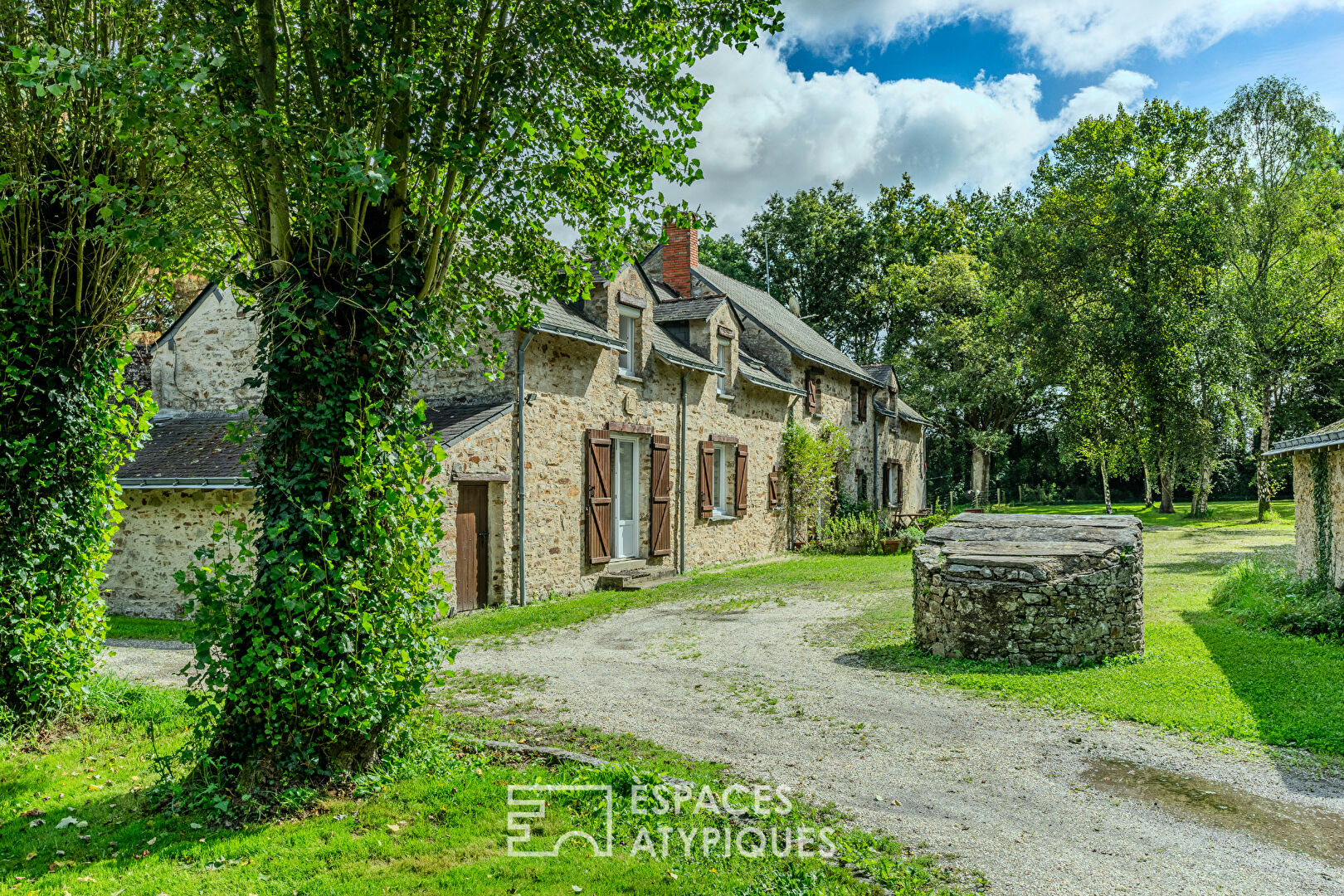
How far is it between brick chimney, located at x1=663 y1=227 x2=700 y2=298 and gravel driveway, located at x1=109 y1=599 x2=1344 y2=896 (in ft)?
46.0

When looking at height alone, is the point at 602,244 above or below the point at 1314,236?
below

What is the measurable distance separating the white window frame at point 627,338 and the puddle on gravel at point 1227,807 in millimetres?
11252

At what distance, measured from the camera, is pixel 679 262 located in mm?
22453

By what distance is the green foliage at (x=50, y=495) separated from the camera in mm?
6020

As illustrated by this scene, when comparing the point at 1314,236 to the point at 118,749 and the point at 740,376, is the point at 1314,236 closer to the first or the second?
the point at 740,376

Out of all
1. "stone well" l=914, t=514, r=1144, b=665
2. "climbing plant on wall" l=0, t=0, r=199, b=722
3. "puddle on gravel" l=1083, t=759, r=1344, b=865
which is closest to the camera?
"puddle on gravel" l=1083, t=759, r=1344, b=865

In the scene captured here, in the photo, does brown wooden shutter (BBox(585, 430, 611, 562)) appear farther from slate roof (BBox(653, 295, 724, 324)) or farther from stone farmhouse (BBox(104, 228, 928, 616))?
slate roof (BBox(653, 295, 724, 324))

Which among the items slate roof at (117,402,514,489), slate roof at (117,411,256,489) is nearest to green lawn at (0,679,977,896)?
slate roof at (117,402,514,489)

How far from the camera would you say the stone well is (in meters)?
8.38

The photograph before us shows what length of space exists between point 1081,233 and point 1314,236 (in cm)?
650

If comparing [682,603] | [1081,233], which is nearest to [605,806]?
[682,603]

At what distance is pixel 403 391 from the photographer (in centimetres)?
527

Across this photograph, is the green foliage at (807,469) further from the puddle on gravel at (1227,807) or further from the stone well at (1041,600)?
the puddle on gravel at (1227,807)

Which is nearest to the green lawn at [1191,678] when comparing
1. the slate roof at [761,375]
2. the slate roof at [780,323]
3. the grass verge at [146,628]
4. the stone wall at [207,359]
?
the slate roof at [761,375]
